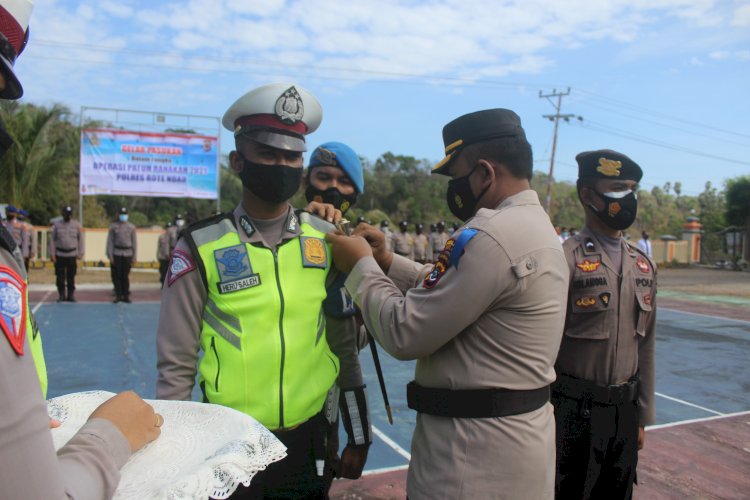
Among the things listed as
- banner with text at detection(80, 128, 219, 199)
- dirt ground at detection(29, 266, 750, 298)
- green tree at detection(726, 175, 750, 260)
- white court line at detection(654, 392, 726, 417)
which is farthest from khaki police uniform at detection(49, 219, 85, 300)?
green tree at detection(726, 175, 750, 260)

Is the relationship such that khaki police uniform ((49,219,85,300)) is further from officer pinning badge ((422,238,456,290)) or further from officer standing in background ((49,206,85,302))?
officer pinning badge ((422,238,456,290))

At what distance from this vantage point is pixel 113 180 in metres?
16.5

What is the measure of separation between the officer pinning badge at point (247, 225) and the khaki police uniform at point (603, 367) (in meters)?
1.70

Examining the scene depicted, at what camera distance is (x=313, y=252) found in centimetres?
200

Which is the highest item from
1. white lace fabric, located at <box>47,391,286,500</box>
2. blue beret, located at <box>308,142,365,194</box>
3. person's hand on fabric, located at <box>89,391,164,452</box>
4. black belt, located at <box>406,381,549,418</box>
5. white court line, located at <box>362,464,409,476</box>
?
blue beret, located at <box>308,142,365,194</box>

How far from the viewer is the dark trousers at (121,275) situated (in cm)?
1152

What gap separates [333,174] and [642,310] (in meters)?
1.68

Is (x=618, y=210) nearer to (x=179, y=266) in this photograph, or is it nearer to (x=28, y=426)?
(x=179, y=266)

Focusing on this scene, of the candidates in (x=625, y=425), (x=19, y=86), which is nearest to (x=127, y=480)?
(x=19, y=86)

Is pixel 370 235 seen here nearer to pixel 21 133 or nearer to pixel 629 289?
pixel 629 289

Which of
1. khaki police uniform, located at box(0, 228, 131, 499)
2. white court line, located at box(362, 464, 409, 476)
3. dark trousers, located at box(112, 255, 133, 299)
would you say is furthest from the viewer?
dark trousers, located at box(112, 255, 133, 299)

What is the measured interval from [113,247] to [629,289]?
1103 centimetres

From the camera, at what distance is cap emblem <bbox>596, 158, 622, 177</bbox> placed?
9.95 ft

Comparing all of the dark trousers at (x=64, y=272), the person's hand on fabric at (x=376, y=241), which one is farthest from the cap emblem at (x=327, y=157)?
the dark trousers at (x=64, y=272)
